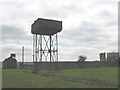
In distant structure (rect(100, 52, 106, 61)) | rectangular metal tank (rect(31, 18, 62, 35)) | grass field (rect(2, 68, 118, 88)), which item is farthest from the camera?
distant structure (rect(100, 52, 106, 61))

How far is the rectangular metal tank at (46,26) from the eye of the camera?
2859cm

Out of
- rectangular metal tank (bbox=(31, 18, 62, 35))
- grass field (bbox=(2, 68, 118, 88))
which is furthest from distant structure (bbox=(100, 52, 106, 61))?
grass field (bbox=(2, 68, 118, 88))

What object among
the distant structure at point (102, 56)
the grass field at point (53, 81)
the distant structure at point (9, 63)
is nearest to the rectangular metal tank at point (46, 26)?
the grass field at point (53, 81)

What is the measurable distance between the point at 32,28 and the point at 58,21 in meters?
5.10

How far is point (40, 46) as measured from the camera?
30781 millimetres

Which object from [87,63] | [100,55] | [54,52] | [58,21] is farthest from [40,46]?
[100,55]

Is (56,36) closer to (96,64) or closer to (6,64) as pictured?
(96,64)

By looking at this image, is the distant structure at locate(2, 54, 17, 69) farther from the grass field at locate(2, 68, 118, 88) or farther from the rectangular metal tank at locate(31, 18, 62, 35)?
the grass field at locate(2, 68, 118, 88)

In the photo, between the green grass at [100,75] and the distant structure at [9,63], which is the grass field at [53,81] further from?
the distant structure at [9,63]

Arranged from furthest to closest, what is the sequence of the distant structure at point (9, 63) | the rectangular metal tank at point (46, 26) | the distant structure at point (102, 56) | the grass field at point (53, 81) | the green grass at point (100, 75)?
the distant structure at point (102, 56) → the distant structure at point (9, 63) → the rectangular metal tank at point (46, 26) → the green grass at point (100, 75) → the grass field at point (53, 81)

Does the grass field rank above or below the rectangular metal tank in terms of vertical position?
below

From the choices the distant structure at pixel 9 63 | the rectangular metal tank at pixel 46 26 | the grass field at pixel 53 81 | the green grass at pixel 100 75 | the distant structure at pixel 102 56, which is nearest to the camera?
the grass field at pixel 53 81

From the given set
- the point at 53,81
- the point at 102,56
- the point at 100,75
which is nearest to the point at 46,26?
the point at 100,75

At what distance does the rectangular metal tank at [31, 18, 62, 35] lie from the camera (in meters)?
28.6
